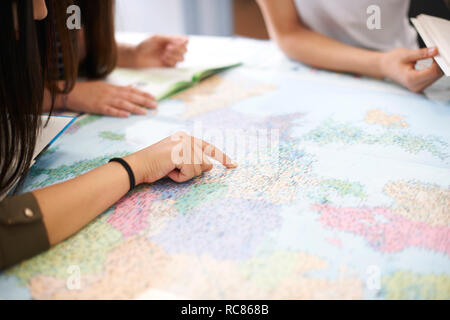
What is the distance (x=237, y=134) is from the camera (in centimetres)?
75

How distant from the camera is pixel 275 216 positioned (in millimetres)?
525

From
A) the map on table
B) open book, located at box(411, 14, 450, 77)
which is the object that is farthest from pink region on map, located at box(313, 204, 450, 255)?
open book, located at box(411, 14, 450, 77)

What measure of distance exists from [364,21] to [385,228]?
72 cm

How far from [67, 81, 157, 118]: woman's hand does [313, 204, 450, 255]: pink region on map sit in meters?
0.48

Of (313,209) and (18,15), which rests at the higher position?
(18,15)

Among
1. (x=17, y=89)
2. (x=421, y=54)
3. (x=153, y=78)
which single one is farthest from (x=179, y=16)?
(x=17, y=89)

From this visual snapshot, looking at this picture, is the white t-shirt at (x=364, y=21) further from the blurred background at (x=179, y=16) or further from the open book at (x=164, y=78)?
the blurred background at (x=179, y=16)

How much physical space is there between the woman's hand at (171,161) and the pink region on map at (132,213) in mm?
26

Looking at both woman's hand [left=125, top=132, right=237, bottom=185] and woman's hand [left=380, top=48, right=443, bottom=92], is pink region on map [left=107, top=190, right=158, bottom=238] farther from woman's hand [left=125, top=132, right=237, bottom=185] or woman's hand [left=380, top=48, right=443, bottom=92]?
woman's hand [left=380, top=48, right=443, bottom=92]
